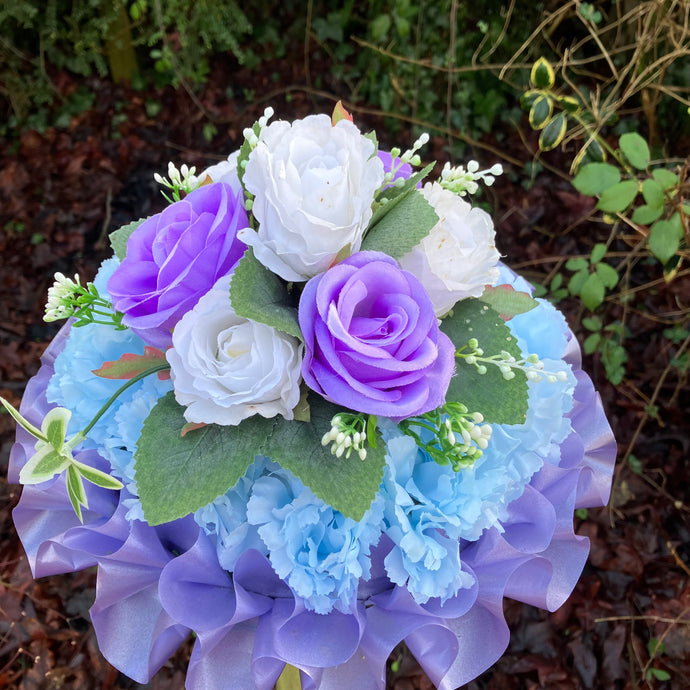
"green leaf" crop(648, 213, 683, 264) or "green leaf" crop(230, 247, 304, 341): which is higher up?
"green leaf" crop(230, 247, 304, 341)

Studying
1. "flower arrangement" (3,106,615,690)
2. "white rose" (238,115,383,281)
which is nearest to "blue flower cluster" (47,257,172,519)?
"flower arrangement" (3,106,615,690)

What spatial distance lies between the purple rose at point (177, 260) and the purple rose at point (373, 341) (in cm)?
11

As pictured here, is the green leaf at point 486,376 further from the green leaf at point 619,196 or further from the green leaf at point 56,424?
the green leaf at point 619,196

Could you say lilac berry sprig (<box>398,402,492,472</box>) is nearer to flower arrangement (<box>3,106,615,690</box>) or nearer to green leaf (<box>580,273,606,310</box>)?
flower arrangement (<box>3,106,615,690</box>)

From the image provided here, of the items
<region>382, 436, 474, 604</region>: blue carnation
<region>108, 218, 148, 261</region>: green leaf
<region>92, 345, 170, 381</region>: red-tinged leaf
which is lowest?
<region>382, 436, 474, 604</region>: blue carnation

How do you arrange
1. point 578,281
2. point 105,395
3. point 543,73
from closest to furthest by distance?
point 105,395, point 543,73, point 578,281

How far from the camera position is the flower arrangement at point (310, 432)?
1.85 feet

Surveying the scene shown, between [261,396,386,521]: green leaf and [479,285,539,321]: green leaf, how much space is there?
0.22 meters

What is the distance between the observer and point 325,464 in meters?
0.62

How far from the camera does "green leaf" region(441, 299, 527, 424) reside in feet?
2.12

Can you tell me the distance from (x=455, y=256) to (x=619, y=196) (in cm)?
75

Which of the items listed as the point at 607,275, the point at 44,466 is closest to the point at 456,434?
the point at 44,466

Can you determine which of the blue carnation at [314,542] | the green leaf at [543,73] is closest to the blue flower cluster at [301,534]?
the blue carnation at [314,542]

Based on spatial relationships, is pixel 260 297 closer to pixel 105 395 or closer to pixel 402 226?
pixel 402 226
